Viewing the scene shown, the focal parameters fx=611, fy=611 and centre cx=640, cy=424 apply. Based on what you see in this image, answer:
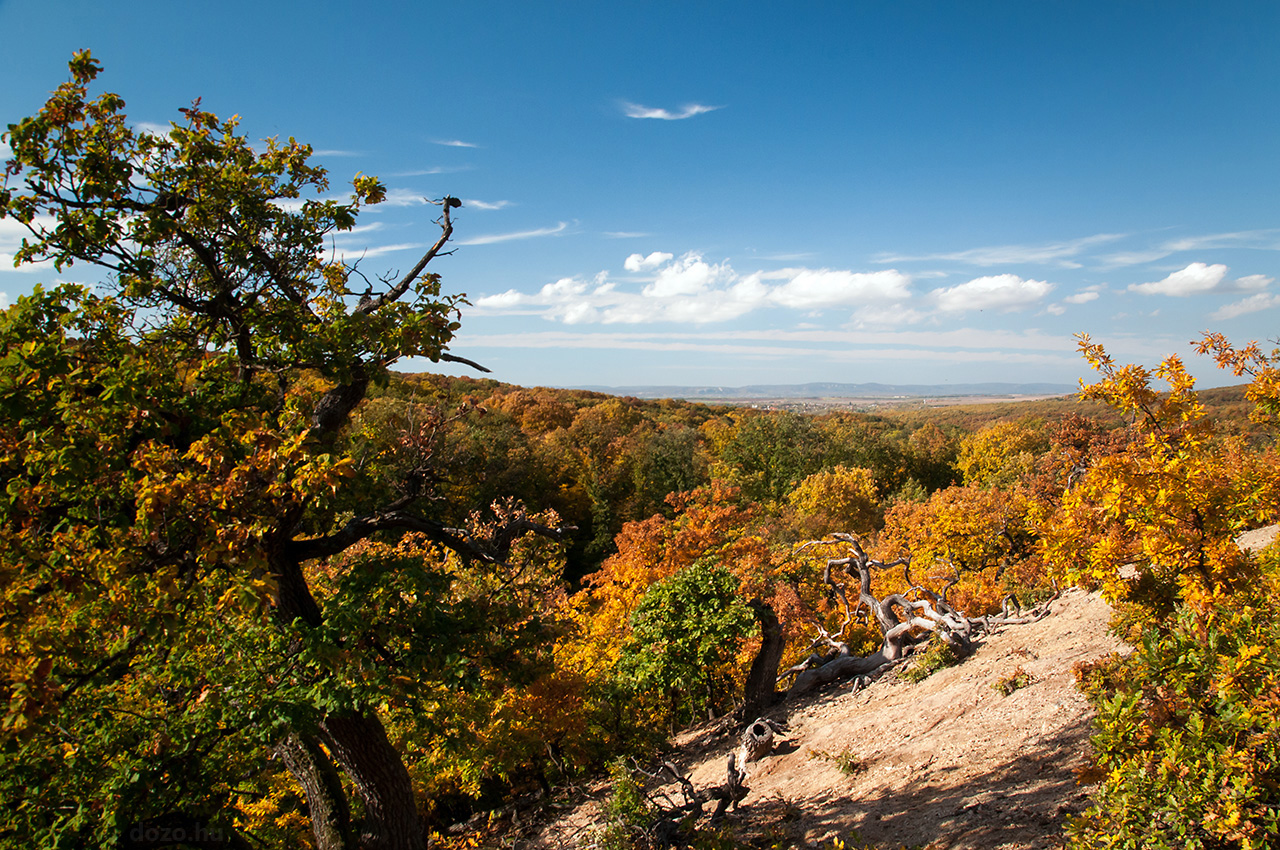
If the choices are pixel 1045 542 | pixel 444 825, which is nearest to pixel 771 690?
pixel 444 825

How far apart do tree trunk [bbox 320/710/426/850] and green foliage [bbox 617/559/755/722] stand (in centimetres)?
536

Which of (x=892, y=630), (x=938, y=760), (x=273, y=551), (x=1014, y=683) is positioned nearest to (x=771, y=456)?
(x=892, y=630)

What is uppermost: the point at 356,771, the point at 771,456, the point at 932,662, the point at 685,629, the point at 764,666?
the point at 356,771

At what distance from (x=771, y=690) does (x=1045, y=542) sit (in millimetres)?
8138

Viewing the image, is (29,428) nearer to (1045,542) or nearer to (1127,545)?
(1045,542)

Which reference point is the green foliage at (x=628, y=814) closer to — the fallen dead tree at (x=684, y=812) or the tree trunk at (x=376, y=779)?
the fallen dead tree at (x=684, y=812)

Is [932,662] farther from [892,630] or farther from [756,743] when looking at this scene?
[756,743]

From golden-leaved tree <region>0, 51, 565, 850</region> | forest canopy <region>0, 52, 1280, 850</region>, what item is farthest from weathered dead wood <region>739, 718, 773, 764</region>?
golden-leaved tree <region>0, 51, 565, 850</region>

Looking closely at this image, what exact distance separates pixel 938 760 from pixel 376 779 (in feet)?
21.3

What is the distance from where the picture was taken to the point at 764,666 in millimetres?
12055

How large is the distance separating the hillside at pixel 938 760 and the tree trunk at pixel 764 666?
48cm

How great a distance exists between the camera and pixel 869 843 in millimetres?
6051

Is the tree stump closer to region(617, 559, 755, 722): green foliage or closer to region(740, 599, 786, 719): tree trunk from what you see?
region(617, 559, 755, 722): green foliage

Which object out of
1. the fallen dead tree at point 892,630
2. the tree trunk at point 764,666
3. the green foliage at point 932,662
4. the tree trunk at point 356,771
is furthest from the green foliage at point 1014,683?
the tree trunk at point 356,771
